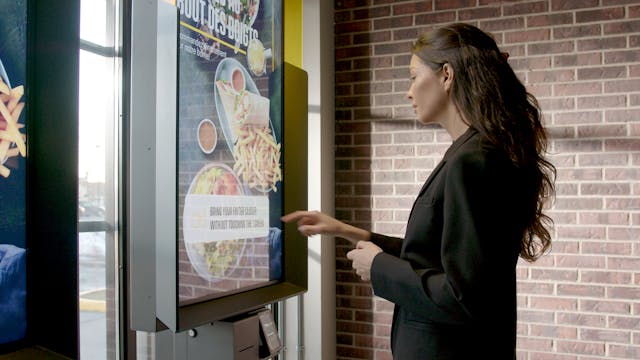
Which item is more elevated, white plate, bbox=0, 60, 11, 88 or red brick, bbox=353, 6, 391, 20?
red brick, bbox=353, 6, 391, 20

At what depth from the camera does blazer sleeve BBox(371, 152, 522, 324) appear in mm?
1395

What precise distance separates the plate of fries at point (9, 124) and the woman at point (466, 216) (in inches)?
33.8

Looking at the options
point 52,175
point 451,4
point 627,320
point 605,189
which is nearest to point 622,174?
point 605,189

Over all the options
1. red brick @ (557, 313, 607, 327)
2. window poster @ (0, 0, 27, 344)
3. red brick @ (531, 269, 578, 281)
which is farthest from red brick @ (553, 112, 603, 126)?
window poster @ (0, 0, 27, 344)

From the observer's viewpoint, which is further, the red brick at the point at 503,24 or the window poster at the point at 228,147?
the red brick at the point at 503,24

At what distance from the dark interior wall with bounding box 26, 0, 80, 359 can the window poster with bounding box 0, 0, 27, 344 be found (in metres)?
0.02

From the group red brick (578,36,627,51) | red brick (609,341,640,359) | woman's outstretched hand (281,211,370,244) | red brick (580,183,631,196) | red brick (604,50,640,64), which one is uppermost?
red brick (578,36,627,51)

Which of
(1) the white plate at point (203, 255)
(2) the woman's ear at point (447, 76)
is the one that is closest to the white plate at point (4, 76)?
(1) the white plate at point (203, 255)

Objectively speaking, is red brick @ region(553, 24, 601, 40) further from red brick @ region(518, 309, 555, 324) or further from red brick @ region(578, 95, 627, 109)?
red brick @ region(518, 309, 555, 324)

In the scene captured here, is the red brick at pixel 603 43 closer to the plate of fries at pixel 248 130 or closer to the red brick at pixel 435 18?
the red brick at pixel 435 18

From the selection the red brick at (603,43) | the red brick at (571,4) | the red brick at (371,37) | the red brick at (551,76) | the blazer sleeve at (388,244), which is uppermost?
the red brick at (571,4)

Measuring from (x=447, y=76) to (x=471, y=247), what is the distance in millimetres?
496

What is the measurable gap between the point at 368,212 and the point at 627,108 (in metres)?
1.50

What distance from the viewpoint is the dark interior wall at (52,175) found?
4.42ft
